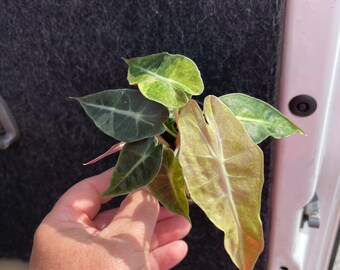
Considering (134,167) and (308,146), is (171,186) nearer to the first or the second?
(134,167)

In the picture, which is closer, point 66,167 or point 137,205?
point 137,205

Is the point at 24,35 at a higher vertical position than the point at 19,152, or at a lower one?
higher

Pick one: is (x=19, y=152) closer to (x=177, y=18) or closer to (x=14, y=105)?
(x=14, y=105)

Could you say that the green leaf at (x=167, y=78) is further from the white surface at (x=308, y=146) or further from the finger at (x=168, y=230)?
the finger at (x=168, y=230)

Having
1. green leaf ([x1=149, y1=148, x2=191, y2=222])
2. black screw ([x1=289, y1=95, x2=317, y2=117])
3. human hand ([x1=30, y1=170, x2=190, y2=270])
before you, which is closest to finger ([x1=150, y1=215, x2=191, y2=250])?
human hand ([x1=30, y1=170, x2=190, y2=270])

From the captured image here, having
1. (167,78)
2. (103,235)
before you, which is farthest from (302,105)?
(103,235)

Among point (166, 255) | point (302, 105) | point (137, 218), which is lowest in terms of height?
point (166, 255)

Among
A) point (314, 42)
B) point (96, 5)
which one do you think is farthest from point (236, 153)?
point (96, 5)
